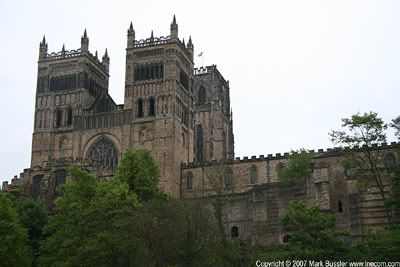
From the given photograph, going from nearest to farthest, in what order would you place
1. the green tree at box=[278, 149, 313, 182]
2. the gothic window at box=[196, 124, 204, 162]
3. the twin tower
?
the green tree at box=[278, 149, 313, 182] → the twin tower → the gothic window at box=[196, 124, 204, 162]

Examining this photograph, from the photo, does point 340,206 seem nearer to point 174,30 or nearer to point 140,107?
point 140,107

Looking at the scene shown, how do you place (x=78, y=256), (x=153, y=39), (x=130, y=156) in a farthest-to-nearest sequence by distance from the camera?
(x=153, y=39)
(x=130, y=156)
(x=78, y=256)

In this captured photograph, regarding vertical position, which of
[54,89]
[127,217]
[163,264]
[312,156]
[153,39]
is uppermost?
[153,39]

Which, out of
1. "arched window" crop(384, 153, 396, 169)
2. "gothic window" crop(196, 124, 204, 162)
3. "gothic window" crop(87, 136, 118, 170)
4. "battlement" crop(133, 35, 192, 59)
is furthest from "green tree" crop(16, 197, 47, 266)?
"gothic window" crop(196, 124, 204, 162)

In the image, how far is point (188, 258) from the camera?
42719 mm

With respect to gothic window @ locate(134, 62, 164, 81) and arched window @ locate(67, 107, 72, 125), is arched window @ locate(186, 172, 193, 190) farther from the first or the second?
arched window @ locate(67, 107, 72, 125)

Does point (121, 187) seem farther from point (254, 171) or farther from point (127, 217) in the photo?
point (254, 171)

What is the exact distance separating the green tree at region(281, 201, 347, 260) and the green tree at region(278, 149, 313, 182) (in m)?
13.6

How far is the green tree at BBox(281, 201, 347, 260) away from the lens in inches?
1953

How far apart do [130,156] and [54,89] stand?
1234 inches

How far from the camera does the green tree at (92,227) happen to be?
149ft

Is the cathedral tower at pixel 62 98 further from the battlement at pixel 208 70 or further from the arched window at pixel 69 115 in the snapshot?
the battlement at pixel 208 70

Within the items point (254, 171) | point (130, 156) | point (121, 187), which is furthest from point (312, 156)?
point (121, 187)

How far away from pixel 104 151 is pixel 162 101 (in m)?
9.71
